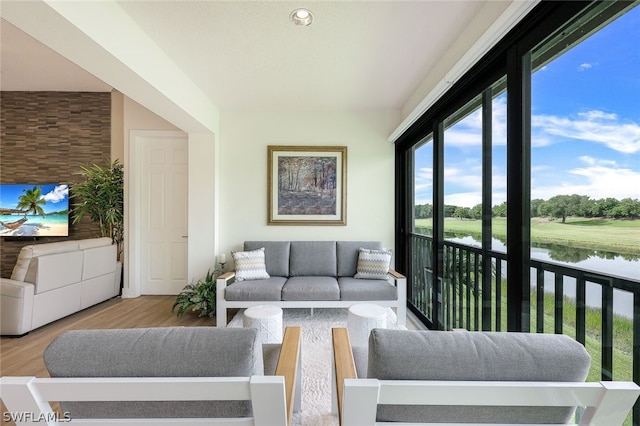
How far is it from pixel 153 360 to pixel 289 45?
2.26m

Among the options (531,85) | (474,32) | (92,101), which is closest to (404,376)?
(531,85)

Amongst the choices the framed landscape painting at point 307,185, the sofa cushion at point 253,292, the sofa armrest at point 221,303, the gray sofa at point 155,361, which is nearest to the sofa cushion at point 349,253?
the framed landscape painting at point 307,185

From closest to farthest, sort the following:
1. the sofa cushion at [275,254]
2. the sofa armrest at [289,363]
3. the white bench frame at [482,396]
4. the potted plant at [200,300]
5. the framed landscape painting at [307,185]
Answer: the white bench frame at [482,396], the sofa armrest at [289,363], the potted plant at [200,300], the sofa cushion at [275,254], the framed landscape painting at [307,185]

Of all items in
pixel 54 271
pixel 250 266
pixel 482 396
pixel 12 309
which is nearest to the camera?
pixel 482 396

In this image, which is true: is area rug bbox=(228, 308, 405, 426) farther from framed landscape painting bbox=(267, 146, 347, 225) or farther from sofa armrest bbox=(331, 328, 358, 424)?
framed landscape painting bbox=(267, 146, 347, 225)

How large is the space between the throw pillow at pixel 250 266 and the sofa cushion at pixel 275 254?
124 millimetres

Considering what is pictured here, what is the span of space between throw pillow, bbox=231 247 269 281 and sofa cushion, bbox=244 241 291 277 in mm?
124

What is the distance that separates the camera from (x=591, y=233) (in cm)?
117

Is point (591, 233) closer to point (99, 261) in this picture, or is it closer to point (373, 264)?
point (373, 264)

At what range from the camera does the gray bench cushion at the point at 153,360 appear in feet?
2.64

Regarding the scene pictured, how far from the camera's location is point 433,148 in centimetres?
263

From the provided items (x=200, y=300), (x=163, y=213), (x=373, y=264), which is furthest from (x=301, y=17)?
(x=163, y=213)

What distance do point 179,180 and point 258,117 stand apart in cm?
148

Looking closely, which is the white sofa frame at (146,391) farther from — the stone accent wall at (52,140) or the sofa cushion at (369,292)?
the stone accent wall at (52,140)
